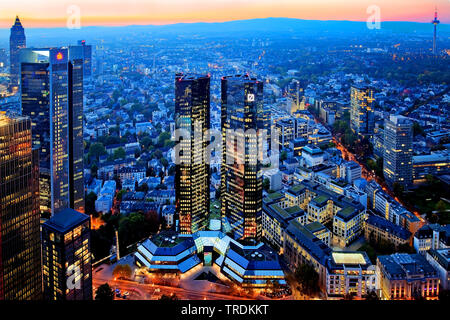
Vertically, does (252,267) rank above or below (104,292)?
above

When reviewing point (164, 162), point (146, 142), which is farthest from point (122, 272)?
point (146, 142)

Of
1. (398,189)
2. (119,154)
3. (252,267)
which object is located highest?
(119,154)

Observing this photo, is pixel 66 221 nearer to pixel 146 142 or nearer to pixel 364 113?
pixel 146 142

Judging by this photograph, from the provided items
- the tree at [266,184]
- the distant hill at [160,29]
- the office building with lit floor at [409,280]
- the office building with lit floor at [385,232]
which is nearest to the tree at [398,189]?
the office building with lit floor at [385,232]

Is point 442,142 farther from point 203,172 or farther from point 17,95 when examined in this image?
point 17,95

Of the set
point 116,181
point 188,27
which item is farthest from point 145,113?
point 188,27

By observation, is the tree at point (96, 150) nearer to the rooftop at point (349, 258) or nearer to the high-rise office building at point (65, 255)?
the high-rise office building at point (65, 255)
